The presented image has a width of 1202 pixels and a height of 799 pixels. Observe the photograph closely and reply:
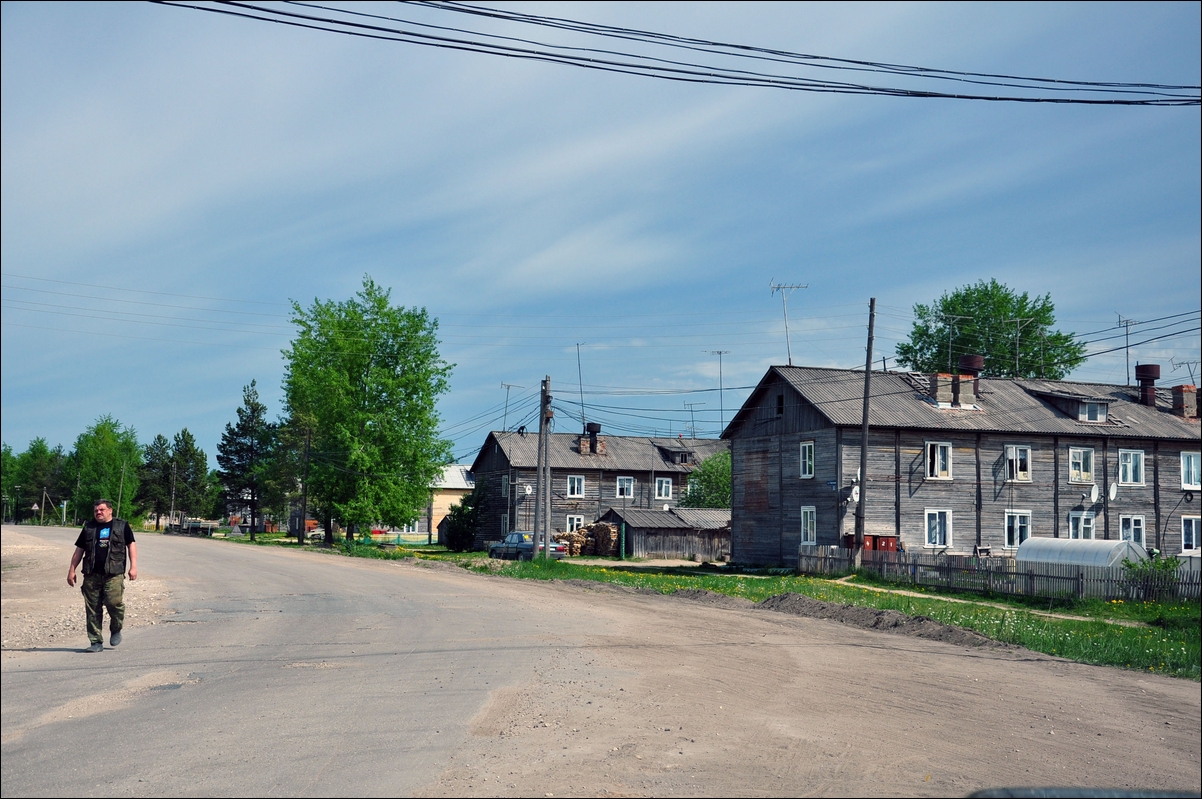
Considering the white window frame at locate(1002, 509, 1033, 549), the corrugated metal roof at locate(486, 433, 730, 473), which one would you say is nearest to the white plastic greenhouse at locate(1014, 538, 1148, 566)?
the white window frame at locate(1002, 509, 1033, 549)

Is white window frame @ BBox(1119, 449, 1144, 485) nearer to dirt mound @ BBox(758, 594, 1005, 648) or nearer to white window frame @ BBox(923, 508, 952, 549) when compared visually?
white window frame @ BBox(923, 508, 952, 549)

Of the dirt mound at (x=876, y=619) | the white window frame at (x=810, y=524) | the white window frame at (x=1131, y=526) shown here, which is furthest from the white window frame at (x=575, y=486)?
the dirt mound at (x=876, y=619)

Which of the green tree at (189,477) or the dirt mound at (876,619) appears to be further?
the green tree at (189,477)

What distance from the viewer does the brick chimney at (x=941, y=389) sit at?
44656 millimetres

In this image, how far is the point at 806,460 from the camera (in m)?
43.4

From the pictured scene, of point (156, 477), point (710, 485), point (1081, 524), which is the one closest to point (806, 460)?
point (1081, 524)

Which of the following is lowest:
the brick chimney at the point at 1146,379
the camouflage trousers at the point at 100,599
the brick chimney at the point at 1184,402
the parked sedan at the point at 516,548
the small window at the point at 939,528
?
the parked sedan at the point at 516,548

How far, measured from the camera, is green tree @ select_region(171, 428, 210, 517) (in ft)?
314

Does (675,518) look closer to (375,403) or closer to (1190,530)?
(375,403)

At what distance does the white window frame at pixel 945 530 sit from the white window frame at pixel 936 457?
5.07ft

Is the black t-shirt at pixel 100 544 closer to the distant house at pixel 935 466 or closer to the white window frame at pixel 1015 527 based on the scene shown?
the distant house at pixel 935 466

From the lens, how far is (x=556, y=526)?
6888 cm

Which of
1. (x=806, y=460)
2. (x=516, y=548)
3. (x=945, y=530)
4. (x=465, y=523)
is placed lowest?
(x=516, y=548)

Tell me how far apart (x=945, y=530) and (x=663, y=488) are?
105ft
